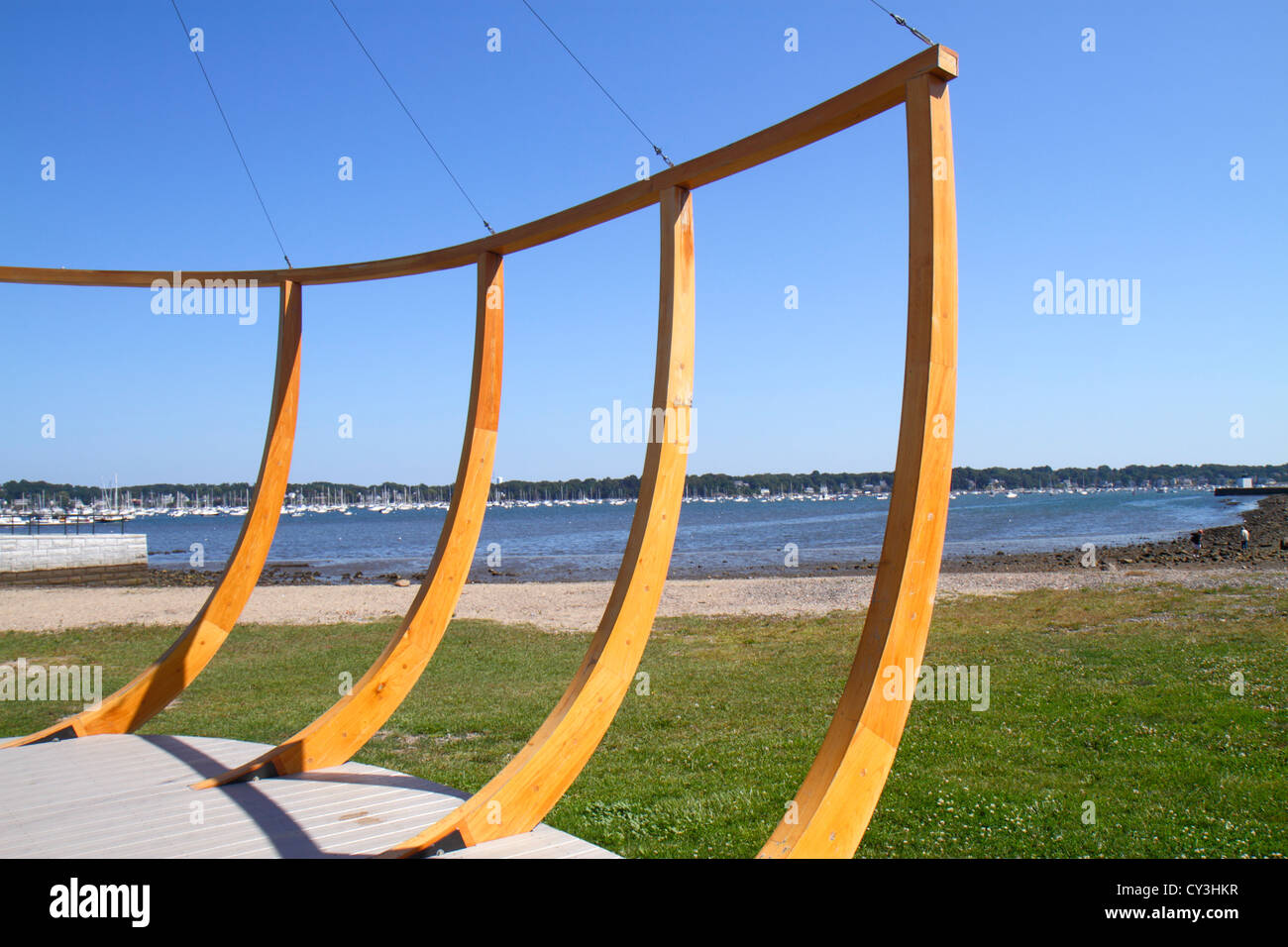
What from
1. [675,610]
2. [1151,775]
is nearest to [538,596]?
[675,610]

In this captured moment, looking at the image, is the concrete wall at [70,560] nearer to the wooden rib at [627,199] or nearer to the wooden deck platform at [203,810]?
the wooden rib at [627,199]

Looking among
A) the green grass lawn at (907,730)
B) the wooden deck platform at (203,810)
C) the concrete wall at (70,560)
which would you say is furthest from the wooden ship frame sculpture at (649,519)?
the concrete wall at (70,560)

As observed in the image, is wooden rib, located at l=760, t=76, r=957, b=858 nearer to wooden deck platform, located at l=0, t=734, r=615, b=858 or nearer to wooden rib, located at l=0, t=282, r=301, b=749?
wooden deck platform, located at l=0, t=734, r=615, b=858

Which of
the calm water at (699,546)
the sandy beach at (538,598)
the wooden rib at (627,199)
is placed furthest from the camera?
the calm water at (699,546)

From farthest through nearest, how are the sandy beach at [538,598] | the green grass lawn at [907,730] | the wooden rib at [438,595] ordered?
the sandy beach at [538,598], the wooden rib at [438,595], the green grass lawn at [907,730]

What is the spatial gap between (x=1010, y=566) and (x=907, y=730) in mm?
27432

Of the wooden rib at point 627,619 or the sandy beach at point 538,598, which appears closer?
the wooden rib at point 627,619

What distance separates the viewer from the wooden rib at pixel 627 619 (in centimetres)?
456

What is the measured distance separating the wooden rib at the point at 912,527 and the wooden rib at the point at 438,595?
3126mm

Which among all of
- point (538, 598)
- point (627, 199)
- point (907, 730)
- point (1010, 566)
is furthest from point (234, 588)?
point (1010, 566)

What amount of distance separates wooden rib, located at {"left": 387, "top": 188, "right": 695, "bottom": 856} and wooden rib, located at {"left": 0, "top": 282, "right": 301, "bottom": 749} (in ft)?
11.1

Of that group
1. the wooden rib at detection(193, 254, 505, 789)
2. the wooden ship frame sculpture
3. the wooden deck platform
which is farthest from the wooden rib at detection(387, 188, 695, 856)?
the wooden rib at detection(193, 254, 505, 789)

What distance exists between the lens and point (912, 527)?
3.43 metres
